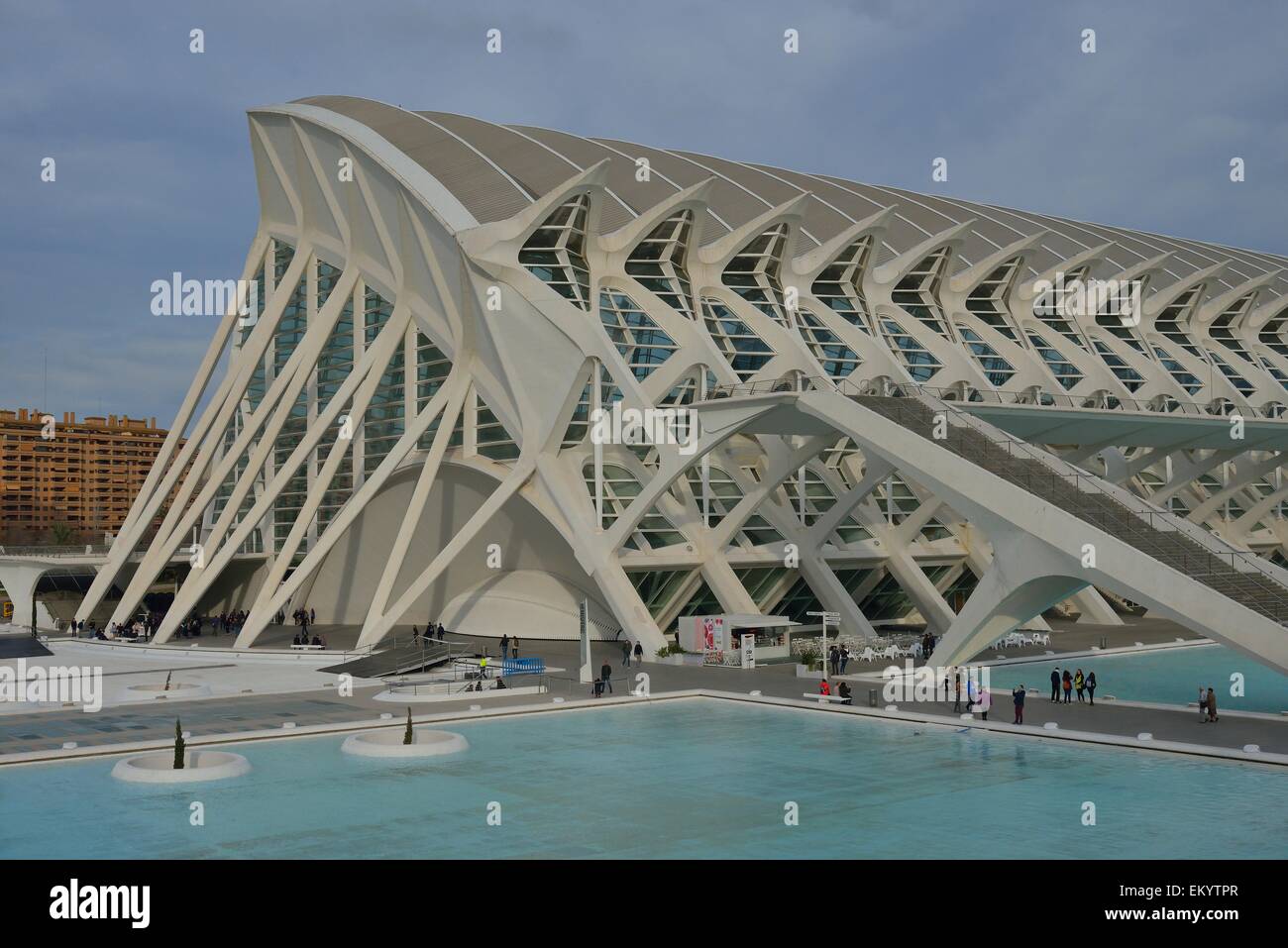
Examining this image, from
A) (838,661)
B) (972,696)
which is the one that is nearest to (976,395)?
(838,661)

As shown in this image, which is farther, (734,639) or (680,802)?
(734,639)

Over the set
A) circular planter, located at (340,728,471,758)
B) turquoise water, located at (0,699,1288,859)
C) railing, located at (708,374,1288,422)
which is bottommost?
turquoise water, located at (0,699,1288,859)

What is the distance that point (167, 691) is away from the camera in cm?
3033

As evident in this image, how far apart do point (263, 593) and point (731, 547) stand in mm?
15190

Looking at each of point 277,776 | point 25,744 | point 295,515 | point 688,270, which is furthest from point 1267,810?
point 295,515

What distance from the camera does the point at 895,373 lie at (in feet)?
133

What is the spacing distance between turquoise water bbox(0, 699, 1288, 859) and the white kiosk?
1176 cm

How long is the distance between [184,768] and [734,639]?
18.7m

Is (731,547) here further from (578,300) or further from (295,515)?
(295,515)

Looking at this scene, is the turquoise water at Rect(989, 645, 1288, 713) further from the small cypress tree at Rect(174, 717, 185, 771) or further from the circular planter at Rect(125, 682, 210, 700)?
the circular planter at Rect(125, 682, 210, 700)

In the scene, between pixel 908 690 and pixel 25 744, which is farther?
pixel 908 690

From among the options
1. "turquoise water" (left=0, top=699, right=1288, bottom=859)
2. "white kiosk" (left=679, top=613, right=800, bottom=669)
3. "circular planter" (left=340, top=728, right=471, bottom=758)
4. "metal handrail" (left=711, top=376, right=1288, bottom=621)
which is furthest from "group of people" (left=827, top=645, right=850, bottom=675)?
"circular planter" (left=340, top=728, right=471, bottom=758)

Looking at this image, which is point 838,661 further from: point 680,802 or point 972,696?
point 680,802

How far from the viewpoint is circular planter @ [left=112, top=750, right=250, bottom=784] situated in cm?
1988
